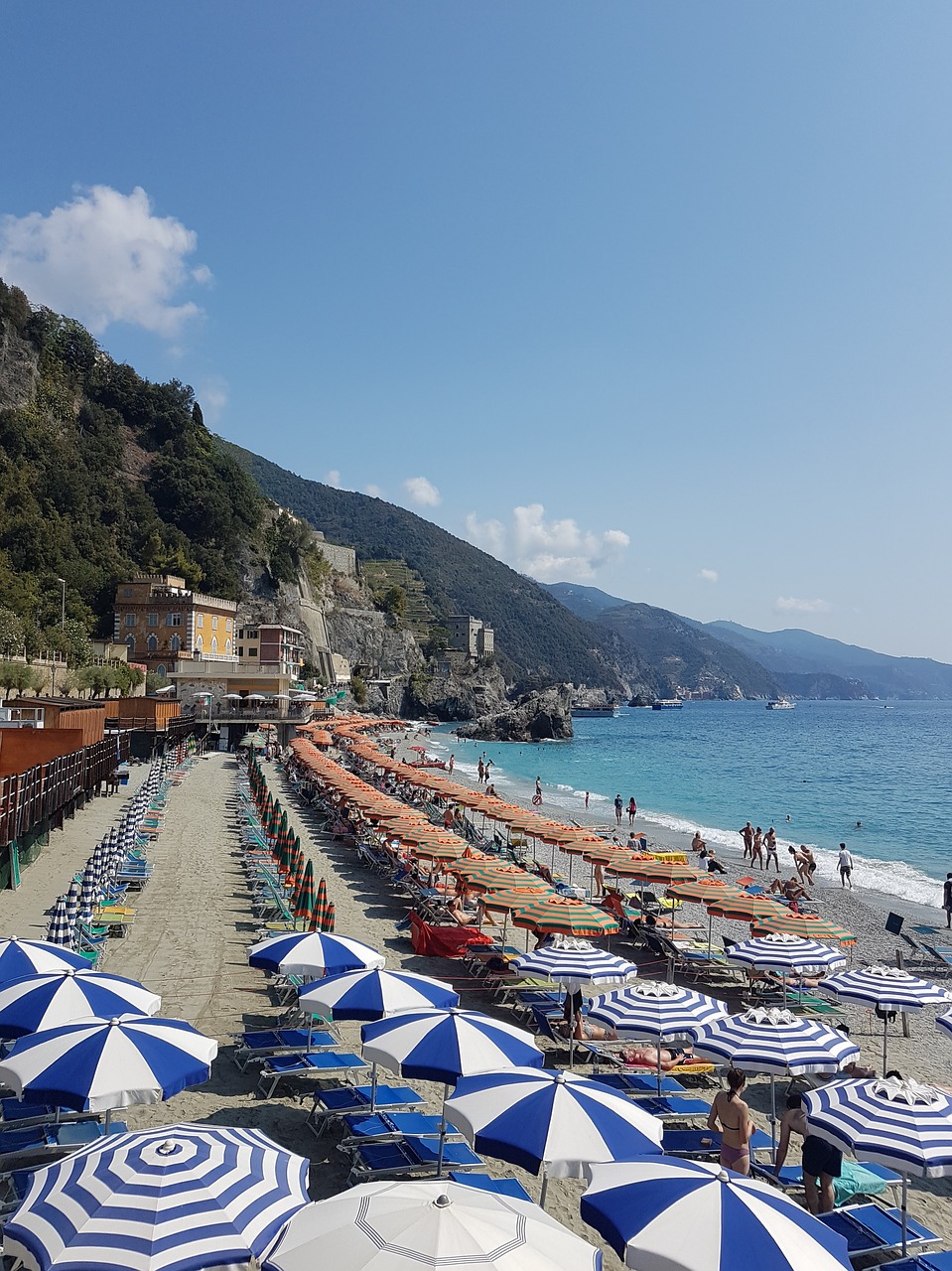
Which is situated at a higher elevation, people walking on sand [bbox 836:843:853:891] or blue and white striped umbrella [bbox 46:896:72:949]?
blue and white striped umbrella [bbox 46:896:72:949]

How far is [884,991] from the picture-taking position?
33.4 feet

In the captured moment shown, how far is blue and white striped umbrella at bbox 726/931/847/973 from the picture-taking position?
451 inches

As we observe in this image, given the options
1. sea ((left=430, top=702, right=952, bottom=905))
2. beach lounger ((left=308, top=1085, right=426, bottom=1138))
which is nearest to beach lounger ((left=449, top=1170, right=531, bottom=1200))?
beach lounger ((left=308, top=1085, right=426, bottom=1138))

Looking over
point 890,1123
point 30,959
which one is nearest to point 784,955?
point 890,1123

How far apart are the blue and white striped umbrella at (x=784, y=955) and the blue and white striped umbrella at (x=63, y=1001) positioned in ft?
24.8

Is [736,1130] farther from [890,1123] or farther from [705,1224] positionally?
[705,1224]

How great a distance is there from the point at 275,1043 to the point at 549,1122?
15.0 feet

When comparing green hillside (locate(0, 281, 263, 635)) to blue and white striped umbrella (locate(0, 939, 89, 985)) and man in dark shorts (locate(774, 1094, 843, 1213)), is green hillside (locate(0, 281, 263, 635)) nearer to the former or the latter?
blue and white striped umbrella (locate(0, 939, 89, 985))

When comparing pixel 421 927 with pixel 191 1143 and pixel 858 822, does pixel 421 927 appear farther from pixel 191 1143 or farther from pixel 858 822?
pixel 858 822

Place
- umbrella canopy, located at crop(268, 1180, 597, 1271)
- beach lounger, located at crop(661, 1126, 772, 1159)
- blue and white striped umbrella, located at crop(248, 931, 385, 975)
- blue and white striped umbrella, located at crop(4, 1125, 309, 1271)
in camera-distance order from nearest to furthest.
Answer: umbrella canopy, located at crop(268, 1180, 597, 1271) < blue and white striped umbrella, located at crop(4, 1125, 309, 1271) < beach lounger, located at crop(661, 1126, 772, 1159) < blue and white striped umbrella, located at crop(248, 931, 385, 975)

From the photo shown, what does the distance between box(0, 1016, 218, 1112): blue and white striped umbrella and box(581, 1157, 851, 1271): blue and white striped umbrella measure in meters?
3.08

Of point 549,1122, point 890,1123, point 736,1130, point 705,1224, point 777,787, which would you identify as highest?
point 705,1224

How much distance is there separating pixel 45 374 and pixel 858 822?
69.9 meters

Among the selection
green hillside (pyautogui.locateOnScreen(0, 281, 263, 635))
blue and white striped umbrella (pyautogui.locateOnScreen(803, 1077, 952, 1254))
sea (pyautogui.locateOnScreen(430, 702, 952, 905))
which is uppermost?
green hillside (pyautogui.locateOnScreen(0, 281, 263, 635))
